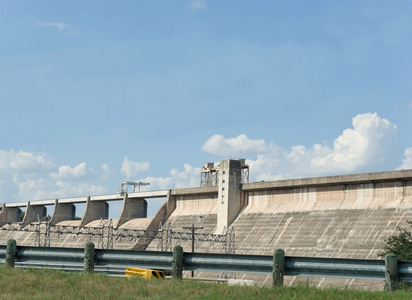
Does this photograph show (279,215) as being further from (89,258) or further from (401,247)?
(89,258)

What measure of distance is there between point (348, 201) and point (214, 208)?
2124 cm

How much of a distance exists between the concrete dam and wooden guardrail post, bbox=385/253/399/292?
33.8m

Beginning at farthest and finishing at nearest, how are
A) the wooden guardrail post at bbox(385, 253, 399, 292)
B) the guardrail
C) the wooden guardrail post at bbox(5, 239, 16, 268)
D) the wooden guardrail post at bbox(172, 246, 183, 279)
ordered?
the wooden guardrail post at bbox(5, 239, 16, 268), the wooden guardrail post at bbox(172, 246, 183, 279), the guardrail, the wooden guardrail post at bbox(385, 253, 399, 292)

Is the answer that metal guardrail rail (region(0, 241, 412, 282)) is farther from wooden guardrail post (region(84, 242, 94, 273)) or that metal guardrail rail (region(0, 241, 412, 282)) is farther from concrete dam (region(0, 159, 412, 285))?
concrete dam (region(0, 159, 412, 285))

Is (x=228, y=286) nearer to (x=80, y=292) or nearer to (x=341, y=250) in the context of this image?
(x=80, y=292)

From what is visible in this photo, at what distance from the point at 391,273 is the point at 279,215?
4896 cm

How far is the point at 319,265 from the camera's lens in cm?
1450

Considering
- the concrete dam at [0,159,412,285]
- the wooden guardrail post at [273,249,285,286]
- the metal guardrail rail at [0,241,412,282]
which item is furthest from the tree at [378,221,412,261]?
the wooden guardrail post at [273,249,285,286]

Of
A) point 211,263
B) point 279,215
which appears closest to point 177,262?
point 211,263

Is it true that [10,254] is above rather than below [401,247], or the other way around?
below

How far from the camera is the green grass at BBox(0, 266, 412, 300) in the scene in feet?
43.7

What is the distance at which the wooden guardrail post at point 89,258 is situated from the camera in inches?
648

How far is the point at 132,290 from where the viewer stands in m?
14.2

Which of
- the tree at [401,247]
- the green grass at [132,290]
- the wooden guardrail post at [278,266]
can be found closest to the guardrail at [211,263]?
the wooden guardrail post at [278,266]
